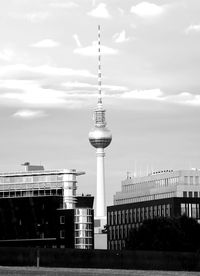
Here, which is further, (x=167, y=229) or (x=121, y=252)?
(x=167, y=229)

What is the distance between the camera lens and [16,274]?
99.5 m

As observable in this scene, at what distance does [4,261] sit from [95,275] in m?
24.0

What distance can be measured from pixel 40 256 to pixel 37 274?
73.7ft

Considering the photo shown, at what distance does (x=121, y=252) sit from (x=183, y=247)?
72.0 m

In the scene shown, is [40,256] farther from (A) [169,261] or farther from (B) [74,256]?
(A) [169,261]

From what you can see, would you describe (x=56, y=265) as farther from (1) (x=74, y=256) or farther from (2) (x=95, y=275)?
(2) (x=95, y=275)

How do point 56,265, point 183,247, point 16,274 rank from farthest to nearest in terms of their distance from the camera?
1. point 183,247
2. point 56,265
3. point 16,274

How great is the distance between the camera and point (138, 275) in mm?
102125

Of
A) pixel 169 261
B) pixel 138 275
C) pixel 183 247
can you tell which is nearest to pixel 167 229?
pixel 183 247

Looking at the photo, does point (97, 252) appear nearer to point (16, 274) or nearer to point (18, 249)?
point (18, 249)

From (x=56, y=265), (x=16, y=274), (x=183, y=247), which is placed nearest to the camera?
(x=16, y=274)

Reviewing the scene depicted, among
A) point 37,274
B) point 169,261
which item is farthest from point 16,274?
point 169,261

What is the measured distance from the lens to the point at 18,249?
12412 centimetres

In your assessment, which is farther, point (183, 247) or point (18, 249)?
point (183, 247)
